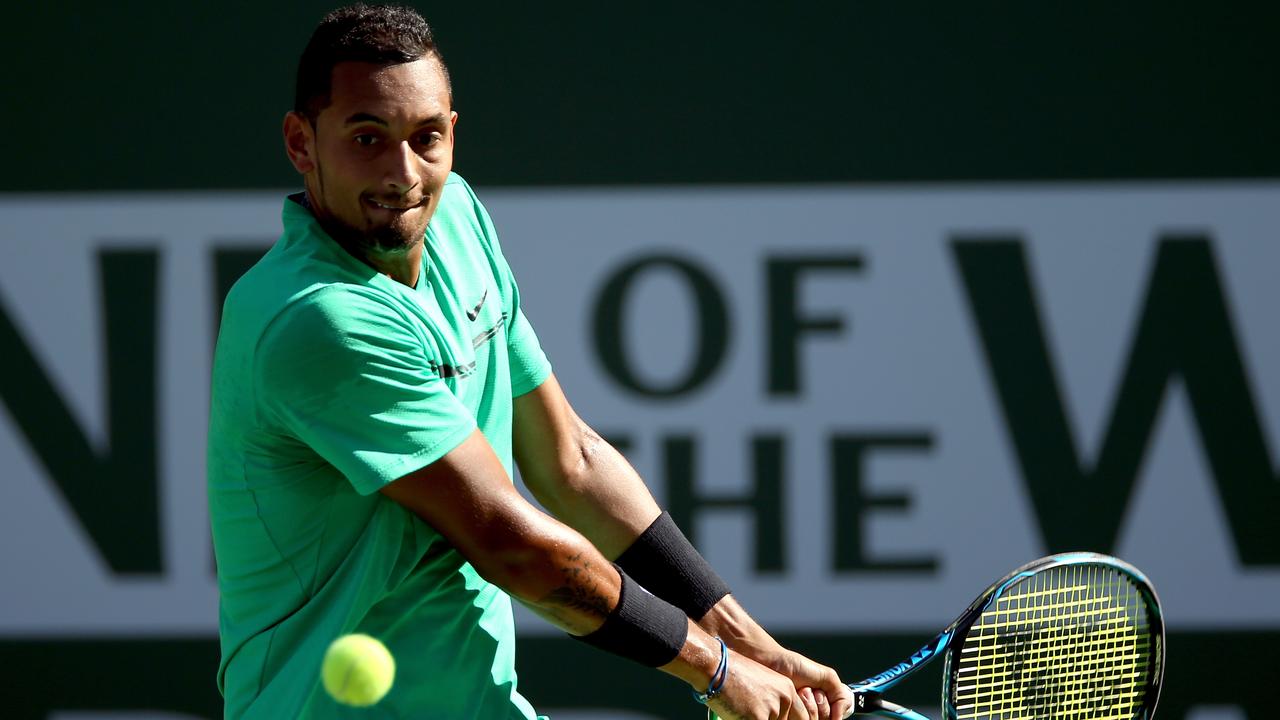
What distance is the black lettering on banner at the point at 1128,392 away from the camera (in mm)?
3904

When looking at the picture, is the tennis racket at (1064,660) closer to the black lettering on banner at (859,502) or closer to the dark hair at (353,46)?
the dark hair at (353,46)

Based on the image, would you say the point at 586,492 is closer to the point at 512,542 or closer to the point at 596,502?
the point at 596,502

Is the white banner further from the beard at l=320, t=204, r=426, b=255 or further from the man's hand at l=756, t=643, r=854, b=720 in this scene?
the beard at l=320, t=204, r=426, b=255

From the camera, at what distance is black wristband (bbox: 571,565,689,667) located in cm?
188

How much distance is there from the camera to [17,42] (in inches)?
155

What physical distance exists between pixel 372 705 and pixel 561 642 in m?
2.14

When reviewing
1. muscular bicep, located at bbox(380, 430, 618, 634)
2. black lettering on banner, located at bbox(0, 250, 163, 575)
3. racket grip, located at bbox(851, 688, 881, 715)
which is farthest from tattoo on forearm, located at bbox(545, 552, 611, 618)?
black lettering on banner, located at bbox(0, 250, 163, 575)

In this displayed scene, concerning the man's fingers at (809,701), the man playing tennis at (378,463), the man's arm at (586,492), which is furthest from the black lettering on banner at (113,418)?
the man's fingers at (809,701)

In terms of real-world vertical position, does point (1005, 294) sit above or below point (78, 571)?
above

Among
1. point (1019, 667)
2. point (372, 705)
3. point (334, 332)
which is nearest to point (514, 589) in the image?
point (372, 705)

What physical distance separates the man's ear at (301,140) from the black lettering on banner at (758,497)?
2.15 metres

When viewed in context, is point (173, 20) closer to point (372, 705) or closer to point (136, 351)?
point (136, 351)

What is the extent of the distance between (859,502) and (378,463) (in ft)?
7.80

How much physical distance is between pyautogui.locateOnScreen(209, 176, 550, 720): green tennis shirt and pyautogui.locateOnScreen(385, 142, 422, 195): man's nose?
0.10 metres
